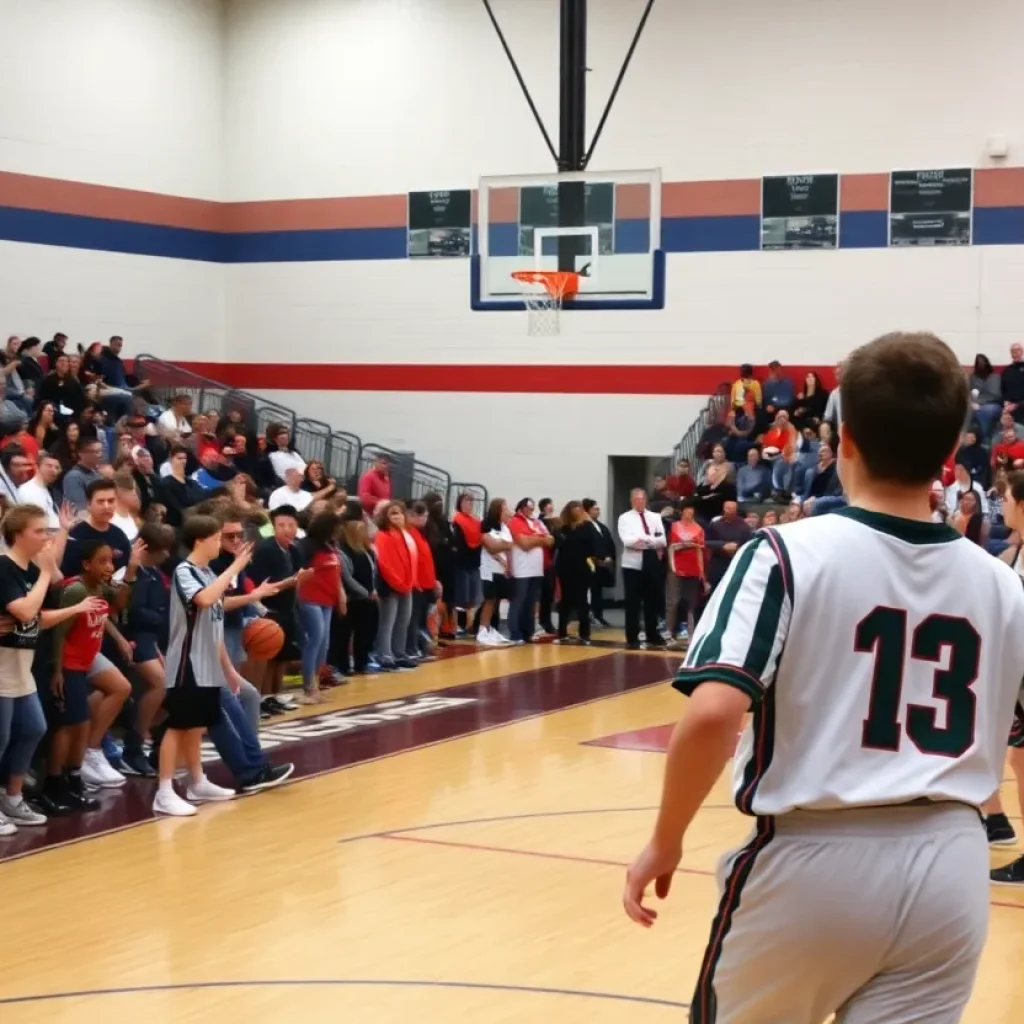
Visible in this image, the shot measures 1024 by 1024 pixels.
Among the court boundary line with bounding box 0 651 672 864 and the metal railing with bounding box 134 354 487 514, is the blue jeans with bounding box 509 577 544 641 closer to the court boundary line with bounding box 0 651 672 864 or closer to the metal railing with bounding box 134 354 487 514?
the court boundary line with bounding box 0 651 672 864

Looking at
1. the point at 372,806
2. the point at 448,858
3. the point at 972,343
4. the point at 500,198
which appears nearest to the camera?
the point at 448,858

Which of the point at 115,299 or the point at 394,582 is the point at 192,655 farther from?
the point at 115,299

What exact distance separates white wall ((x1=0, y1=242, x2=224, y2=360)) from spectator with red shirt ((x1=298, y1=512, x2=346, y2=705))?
9764 millimetres

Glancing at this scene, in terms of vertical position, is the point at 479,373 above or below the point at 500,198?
below

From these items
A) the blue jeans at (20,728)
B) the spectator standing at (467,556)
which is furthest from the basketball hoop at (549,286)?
the blue jeans at (20,728)

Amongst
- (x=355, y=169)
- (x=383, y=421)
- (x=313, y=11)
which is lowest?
(x=383, y=421)

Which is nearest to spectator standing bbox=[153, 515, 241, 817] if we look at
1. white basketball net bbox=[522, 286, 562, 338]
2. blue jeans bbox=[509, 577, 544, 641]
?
white basketball net bbox=[522, 286, 562, 338]

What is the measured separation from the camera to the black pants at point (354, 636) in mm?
16156

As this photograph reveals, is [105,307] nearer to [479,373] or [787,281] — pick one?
[479,373]

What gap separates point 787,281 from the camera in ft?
74.0

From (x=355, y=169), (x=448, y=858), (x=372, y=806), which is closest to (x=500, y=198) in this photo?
(x=355, y=169)

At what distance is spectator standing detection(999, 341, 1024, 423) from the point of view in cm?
2045

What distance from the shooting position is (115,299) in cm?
2405

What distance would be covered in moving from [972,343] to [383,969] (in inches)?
646
